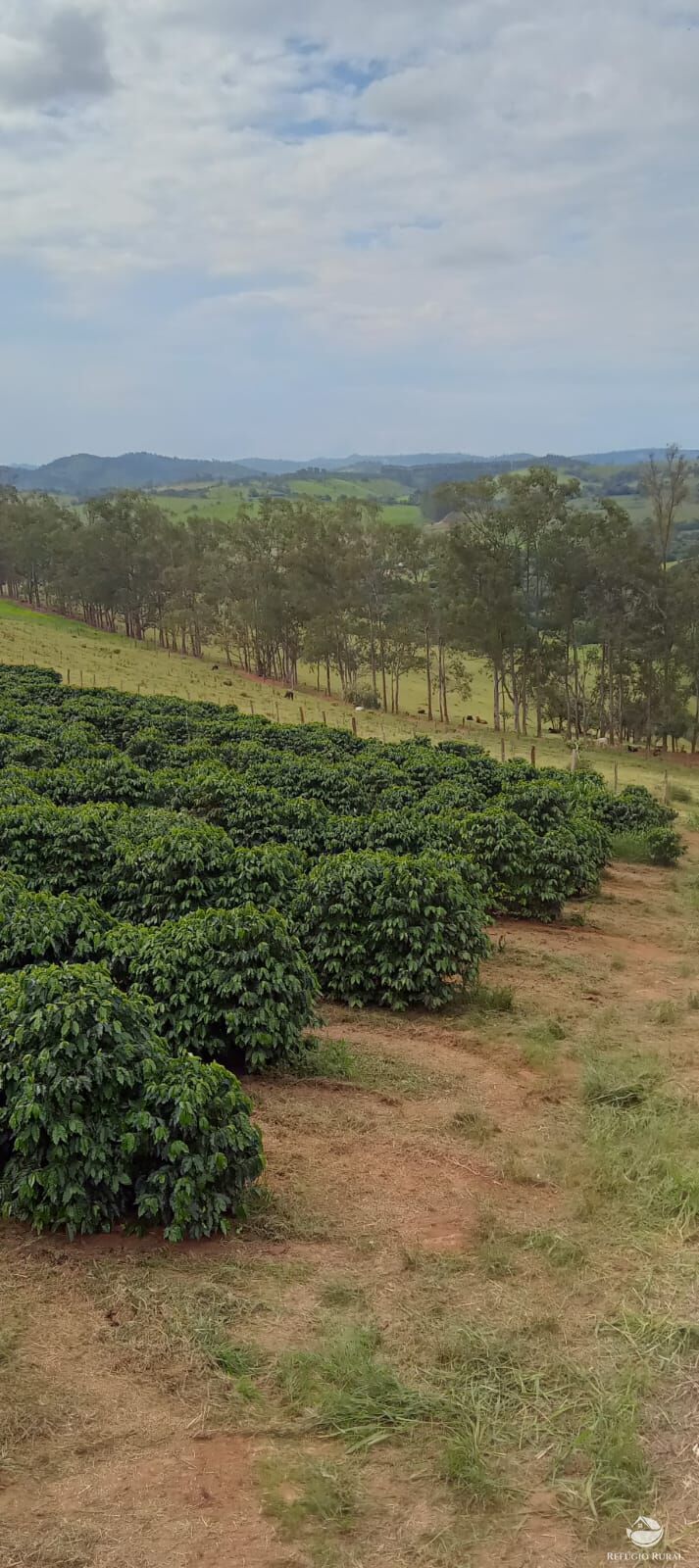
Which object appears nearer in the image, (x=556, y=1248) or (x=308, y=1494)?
(x=308, y=1494)

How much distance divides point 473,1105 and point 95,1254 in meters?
4.19

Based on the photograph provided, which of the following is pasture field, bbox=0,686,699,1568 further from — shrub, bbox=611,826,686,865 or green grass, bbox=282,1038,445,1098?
shrub, bbox=611,826,686,865

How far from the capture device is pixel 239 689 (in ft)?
204

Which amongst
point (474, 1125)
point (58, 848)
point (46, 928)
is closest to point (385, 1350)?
point (474, 1125)

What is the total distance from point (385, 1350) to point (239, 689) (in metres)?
57.0

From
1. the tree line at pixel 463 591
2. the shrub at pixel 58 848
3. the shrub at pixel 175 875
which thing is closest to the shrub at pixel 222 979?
the shrub at pixel 175 875

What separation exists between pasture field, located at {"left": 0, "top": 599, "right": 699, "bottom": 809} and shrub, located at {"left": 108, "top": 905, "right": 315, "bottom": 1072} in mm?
27614

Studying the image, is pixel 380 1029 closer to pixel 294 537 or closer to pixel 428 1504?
pixel 428 1504

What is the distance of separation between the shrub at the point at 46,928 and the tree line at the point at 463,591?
145 ft

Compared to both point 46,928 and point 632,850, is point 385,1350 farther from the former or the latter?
point 632,850

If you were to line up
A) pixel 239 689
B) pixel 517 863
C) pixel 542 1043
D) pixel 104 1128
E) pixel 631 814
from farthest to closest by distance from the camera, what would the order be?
pixel 239 689
pixel 631 814
pixel 517 863
pixel 542 1043
pixel 104 1128

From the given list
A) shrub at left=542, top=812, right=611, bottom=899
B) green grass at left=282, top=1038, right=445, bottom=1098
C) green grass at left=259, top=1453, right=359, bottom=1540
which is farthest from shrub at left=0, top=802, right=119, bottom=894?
green grass at left=259, top=1453, right=359, bottom=1540

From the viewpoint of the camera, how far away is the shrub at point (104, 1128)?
710 centimetres

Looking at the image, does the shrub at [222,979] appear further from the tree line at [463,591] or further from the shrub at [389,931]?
the tree line at [463,591]
